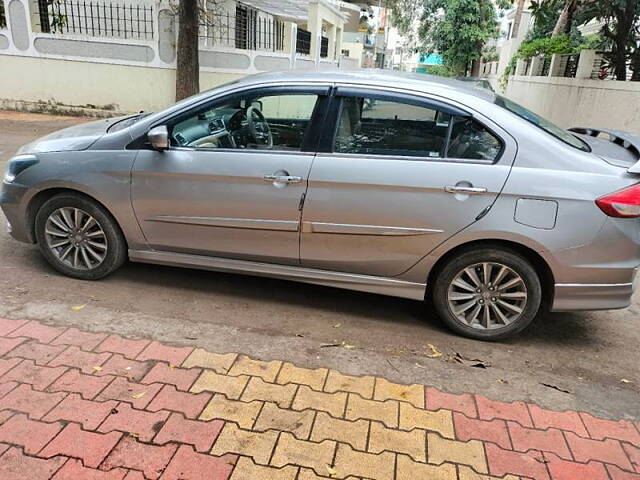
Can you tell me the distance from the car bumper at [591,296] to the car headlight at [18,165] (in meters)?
3.82

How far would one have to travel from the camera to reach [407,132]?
3369mm

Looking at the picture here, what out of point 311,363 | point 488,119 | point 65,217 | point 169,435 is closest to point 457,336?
point 311,363

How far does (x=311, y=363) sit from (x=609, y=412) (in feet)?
5.52

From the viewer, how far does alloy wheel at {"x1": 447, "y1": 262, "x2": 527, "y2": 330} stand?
3346mm

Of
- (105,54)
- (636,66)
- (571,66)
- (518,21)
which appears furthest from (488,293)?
(518,21)

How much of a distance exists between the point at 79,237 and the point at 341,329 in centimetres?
211

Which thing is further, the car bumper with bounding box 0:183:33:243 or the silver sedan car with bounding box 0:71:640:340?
the car bumper with bounding box 0:183:33:243

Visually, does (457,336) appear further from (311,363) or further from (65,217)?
(65,217)

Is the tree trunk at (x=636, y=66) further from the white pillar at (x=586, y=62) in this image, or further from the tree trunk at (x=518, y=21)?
the tree trunk at (x=518, y=21)

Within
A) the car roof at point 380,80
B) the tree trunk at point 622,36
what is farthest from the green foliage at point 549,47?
the car roof at point 380,80

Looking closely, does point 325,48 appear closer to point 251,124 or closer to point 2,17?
point 2,17

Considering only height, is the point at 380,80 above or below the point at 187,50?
below

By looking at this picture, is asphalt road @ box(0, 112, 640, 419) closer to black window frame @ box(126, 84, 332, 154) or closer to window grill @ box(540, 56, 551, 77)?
black window frame @ box(126, 84, 332, 154)

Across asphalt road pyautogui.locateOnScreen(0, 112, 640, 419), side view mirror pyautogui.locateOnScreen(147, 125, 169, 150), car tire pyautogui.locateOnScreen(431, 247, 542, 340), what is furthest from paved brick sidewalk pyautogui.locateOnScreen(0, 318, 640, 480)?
side view mirror pyautogui.locateOnScreen(147, 125, 169, 150)
